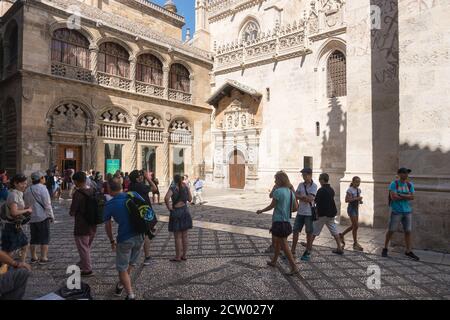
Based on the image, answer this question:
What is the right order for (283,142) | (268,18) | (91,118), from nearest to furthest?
(91,118) → (283,142) → (268,18)

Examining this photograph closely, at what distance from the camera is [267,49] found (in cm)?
1980

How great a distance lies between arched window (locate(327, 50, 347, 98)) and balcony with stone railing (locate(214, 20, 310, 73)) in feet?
5.49

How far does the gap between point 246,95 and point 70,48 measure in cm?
1144

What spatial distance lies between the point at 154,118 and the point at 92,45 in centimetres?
585

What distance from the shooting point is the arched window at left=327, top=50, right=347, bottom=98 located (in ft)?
53.4

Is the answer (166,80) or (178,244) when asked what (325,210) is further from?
(166,80)

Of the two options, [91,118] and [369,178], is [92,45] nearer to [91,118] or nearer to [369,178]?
[91,118]

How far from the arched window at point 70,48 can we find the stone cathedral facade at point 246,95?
0.23 feet

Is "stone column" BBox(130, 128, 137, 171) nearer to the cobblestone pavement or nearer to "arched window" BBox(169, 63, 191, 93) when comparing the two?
"arched window" BBox(169, 63, 191, 93)

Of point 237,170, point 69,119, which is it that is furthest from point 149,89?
point 237,170

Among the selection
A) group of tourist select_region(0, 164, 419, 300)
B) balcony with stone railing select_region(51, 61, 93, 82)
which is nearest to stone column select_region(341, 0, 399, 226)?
group of tourist select_region(0, 164, 419, 300)

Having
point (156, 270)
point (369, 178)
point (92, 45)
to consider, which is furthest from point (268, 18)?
point (156, 270)

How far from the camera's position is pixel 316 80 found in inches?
680

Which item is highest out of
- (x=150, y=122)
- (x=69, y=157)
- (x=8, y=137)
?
(x=150, y=122)
